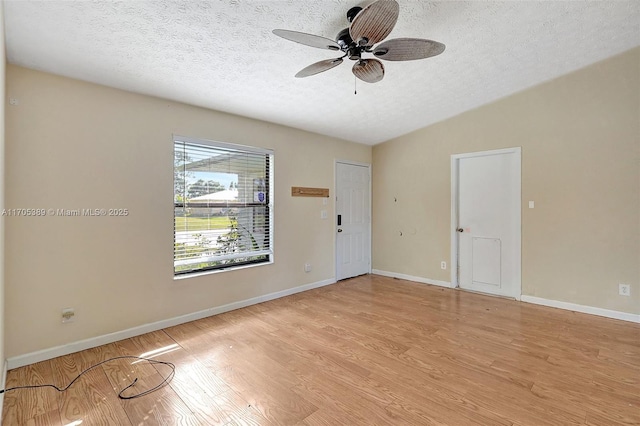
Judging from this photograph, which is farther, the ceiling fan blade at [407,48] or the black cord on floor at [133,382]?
the black cord on floor at [133,382]

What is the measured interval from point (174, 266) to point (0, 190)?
1.59m

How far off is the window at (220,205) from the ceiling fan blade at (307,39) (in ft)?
6.60

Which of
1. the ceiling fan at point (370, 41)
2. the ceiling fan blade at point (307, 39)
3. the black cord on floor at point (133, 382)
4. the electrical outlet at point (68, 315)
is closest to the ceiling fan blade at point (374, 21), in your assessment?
the ceiling fan at point (370, 41)

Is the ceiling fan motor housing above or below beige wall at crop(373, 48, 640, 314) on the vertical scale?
above

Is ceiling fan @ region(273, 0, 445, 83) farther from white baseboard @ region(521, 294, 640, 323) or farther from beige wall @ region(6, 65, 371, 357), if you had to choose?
white baseboard @ region(521, 294, 640, 323)

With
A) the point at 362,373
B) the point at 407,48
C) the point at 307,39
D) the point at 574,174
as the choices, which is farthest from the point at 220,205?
the point at 574,174

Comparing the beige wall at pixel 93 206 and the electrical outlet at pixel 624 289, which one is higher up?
the beige wall at pixel 93 206

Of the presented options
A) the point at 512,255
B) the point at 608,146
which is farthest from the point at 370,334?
the point at 608,146

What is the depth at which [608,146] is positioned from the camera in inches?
135

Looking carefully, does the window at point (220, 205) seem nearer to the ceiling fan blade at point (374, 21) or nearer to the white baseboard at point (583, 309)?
the ceiling fan blade at point (374, 21)

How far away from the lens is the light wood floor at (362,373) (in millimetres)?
1855

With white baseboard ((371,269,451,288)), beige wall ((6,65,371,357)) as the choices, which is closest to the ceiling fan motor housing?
beige wall ((6,65,371,357))

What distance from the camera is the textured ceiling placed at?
2.02 m

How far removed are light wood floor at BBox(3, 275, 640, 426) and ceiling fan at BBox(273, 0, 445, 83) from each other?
2401 mm
